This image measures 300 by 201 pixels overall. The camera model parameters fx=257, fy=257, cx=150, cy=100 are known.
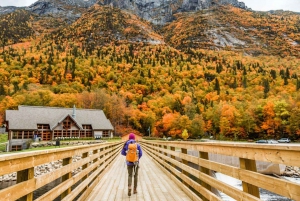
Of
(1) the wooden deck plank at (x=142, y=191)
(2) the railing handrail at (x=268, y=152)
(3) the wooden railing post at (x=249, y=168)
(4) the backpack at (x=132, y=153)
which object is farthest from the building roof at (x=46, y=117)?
(3) the wooden railing post at (x=249, y=168)

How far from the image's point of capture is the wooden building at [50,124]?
5262cm

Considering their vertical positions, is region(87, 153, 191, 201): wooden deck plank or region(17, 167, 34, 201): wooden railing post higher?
region(17, 167, 34, 201): wooden railing post

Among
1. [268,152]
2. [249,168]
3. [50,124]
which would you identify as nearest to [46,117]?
[50,124]

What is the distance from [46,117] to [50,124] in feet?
8.15

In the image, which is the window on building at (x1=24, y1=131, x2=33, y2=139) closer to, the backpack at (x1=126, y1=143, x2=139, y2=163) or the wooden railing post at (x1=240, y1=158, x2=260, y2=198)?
the backpack at (x1=126, y1=143, x2=139, y2=163)

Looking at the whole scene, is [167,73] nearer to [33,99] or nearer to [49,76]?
[49,76]

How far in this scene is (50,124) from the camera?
58.6 metres

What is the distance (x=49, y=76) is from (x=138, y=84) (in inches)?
1650

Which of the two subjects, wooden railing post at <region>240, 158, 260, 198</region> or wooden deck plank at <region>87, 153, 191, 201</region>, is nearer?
wooden railing post at <region>240, 158, 260, 198</region>

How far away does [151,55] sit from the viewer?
188 metres

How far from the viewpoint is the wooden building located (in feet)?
173

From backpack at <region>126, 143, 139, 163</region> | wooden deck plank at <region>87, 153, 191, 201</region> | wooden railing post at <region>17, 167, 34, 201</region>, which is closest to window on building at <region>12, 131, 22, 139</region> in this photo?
wooden deck plank at <region>87, 153, 191, 201</region>

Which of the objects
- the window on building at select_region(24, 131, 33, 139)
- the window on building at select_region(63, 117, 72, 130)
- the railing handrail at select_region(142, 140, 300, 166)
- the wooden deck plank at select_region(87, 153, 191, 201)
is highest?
the window on building at select_region(63, 117, 72, 130)

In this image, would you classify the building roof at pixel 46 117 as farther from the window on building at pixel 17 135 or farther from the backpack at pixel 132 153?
the backpack at pixel 132 153
